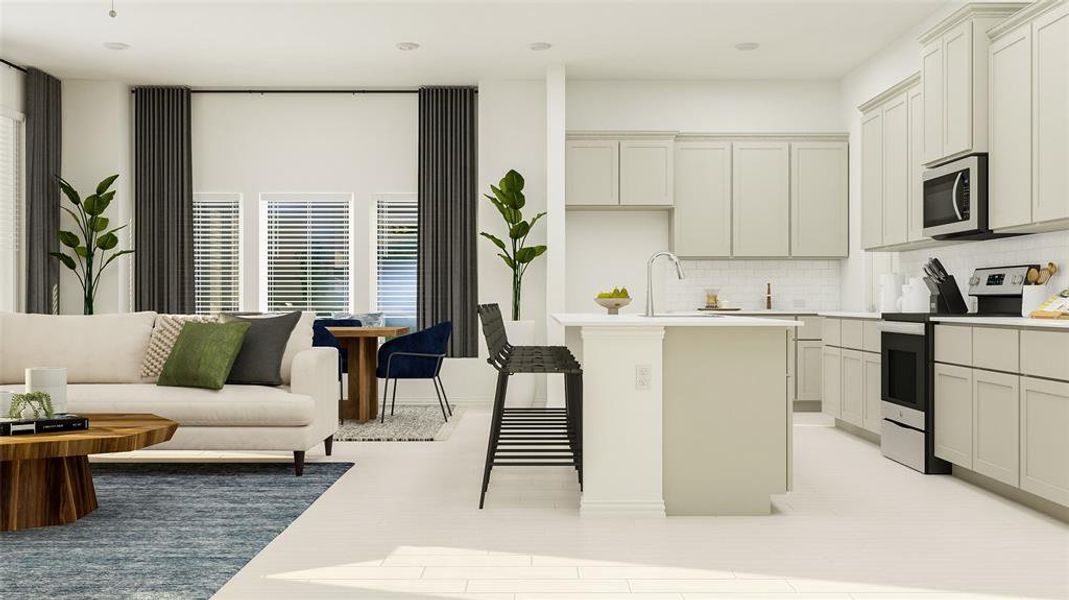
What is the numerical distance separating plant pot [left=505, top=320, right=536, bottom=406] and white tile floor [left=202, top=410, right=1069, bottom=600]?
2822mm

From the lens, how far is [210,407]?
443 centimetres

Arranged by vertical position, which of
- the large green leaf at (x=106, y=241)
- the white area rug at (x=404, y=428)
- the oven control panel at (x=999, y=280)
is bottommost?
the white area rug at (x=404, y=428)

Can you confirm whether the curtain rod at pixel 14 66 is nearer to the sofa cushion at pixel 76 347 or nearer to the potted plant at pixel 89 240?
the potted plant at pixel 89 240

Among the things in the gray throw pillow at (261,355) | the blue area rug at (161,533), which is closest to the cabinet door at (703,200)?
the gray throw pillow at (261,355)

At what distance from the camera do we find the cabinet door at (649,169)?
741 centimetres

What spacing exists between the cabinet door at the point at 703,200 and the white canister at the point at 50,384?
17.1ft

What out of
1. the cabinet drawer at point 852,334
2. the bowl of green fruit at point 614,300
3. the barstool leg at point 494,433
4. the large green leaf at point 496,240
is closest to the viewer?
→ the barstool leg at point 494,433

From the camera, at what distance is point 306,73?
7570 millimetres

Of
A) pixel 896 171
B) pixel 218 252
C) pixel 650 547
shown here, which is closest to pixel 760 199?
pixel 896 171

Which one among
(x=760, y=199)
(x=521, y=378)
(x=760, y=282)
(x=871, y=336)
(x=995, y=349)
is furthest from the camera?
(x=760, y=282)

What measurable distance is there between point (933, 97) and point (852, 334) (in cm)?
166

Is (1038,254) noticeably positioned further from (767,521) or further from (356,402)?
(356,402)

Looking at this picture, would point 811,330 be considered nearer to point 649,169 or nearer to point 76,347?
point 649,169

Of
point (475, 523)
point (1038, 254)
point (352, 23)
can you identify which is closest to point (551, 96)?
point (352, 23)
